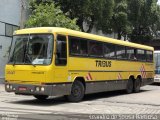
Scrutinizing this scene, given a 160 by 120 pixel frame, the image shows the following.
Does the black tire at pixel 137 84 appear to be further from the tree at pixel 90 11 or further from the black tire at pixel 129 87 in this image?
the tree at pixel 90 11

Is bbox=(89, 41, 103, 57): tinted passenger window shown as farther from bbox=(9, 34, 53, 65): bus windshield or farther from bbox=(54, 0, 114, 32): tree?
bbox=(54, 0, 114, 32): tree

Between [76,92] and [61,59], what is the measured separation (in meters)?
1.78

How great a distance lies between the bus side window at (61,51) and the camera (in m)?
15.8

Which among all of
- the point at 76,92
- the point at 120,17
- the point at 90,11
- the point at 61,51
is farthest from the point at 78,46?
the point at 120,17

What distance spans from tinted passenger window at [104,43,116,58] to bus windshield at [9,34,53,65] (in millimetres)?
4431

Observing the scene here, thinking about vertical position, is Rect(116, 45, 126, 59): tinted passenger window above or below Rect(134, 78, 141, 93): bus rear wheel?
above

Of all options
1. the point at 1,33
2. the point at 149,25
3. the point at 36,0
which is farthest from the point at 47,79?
the point at 149,25

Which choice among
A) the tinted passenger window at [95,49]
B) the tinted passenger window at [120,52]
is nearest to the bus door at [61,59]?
the tinted passenger window at [95,49]

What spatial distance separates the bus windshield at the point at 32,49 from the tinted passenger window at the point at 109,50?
14.5 feet

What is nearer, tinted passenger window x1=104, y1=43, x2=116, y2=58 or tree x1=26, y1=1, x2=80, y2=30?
tinted passenger window x1=104, y1=43, x2=116, y2=58

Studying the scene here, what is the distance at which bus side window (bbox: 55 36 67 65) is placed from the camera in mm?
15797

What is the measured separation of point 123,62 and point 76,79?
5.10 meters

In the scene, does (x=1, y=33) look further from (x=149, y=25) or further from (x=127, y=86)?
(x=149, y=25)

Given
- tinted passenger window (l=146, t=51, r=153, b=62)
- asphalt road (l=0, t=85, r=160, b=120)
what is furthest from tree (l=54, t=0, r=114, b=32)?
asphalt road (l=0, t=85, r=160, b=120)
